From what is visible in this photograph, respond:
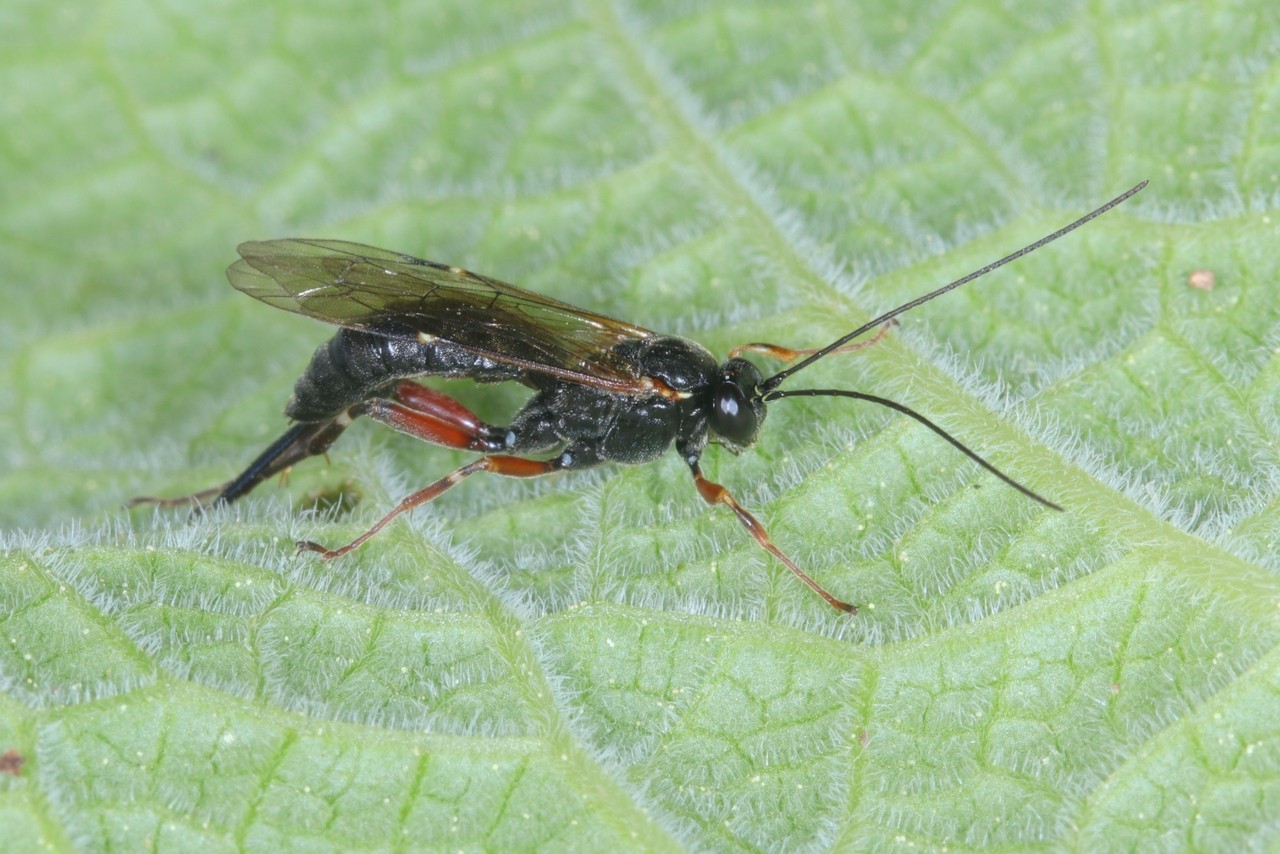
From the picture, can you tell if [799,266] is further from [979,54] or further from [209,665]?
[209,665]

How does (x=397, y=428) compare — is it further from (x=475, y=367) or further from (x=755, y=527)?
(x=755, y=527)

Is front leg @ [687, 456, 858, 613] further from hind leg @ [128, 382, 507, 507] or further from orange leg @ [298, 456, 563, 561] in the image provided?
hind leg @ [128, 382, 507, 507]

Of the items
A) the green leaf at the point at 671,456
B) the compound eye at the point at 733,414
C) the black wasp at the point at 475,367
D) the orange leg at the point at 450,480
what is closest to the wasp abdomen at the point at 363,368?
the black wasp at the point at 475,367

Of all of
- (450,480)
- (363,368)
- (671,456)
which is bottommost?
(450,480)

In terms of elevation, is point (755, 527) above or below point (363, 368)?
below

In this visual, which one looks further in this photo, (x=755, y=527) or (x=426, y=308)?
(x=426, y=308)

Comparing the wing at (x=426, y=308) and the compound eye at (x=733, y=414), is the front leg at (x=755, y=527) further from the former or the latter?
the wing at (x=426, y=308)

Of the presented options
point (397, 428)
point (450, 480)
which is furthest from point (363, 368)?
point (450, 480)
